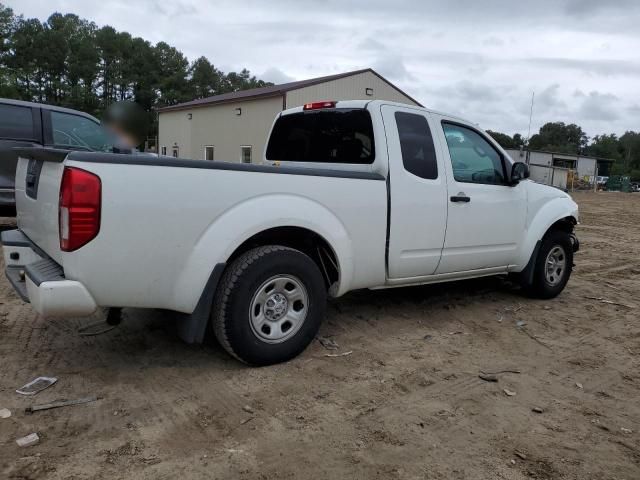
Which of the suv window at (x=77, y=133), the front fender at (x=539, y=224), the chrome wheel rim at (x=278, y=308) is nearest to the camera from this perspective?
the chrome wheel rim at (x=278, y=308)

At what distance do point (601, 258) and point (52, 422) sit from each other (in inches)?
348

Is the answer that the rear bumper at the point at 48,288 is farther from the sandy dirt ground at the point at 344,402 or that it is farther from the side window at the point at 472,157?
the side window at the point at 472,157

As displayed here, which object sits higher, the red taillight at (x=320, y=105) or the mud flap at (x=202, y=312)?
the red taillight at (x=320, y=105)

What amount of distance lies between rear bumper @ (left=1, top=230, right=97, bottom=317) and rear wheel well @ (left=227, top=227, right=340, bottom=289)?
0.93 meters

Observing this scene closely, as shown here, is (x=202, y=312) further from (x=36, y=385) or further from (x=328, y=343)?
(x=328, y=343)

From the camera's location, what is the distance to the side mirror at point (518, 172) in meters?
5.01

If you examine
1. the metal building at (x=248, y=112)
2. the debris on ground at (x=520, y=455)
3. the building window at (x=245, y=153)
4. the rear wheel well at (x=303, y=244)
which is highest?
the metal building at (x=248, y=112)

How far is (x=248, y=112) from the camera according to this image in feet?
78.4

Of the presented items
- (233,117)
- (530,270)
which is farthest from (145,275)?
(233,117)

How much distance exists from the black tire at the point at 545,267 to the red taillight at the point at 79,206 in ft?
15.0

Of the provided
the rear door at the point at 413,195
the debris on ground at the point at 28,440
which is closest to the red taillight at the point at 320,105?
the rear door at the point at 413,195

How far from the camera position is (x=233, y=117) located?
25.1m

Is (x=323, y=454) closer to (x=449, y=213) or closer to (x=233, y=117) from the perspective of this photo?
(x=449, y=213)

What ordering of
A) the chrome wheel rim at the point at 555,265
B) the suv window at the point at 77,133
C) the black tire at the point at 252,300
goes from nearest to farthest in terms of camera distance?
the black tire at the point at 252,300, the chrome wheel rim at the point at 555,265, the suv window at the point at 77,133
